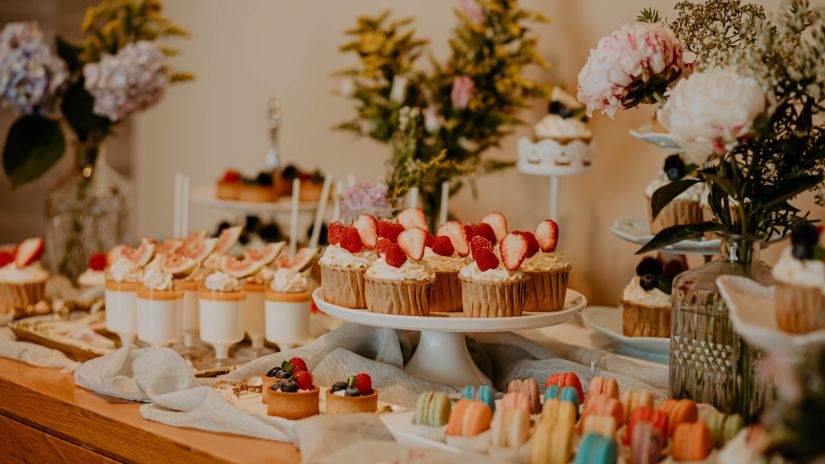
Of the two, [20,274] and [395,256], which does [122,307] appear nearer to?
[20,274]

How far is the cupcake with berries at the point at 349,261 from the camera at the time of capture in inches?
69.0

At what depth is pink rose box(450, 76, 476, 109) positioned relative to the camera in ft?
8.17

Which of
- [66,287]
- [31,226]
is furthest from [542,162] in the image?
[31,226]

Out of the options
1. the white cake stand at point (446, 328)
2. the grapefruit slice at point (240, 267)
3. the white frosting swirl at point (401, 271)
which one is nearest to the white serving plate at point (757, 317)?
the white cake stand at point (446, 328)

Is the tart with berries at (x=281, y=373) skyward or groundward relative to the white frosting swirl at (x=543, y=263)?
groundward

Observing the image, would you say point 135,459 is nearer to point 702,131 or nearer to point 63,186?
point 702,131

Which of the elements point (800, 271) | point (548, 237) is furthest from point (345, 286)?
point (800, 271)

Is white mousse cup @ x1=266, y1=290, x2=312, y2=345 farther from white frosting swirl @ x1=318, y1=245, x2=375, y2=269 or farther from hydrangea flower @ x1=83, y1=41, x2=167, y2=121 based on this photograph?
hydrangea flower @ x1=83, y1=41, x2=167, y2=121

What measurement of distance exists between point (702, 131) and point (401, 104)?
140 centimetres

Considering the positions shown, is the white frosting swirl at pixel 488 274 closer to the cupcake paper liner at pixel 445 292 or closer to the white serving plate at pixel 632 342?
the cupcake paper liner at pixel 445 292

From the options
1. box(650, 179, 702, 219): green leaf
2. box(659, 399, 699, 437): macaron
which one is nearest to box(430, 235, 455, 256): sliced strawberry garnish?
box(650, 179, 702, 219): green leaf

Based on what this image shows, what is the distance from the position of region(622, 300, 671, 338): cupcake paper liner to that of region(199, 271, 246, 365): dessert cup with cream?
82 cm

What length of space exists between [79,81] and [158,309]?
3.70 feet

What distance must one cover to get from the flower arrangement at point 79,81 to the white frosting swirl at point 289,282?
96 centimetres
